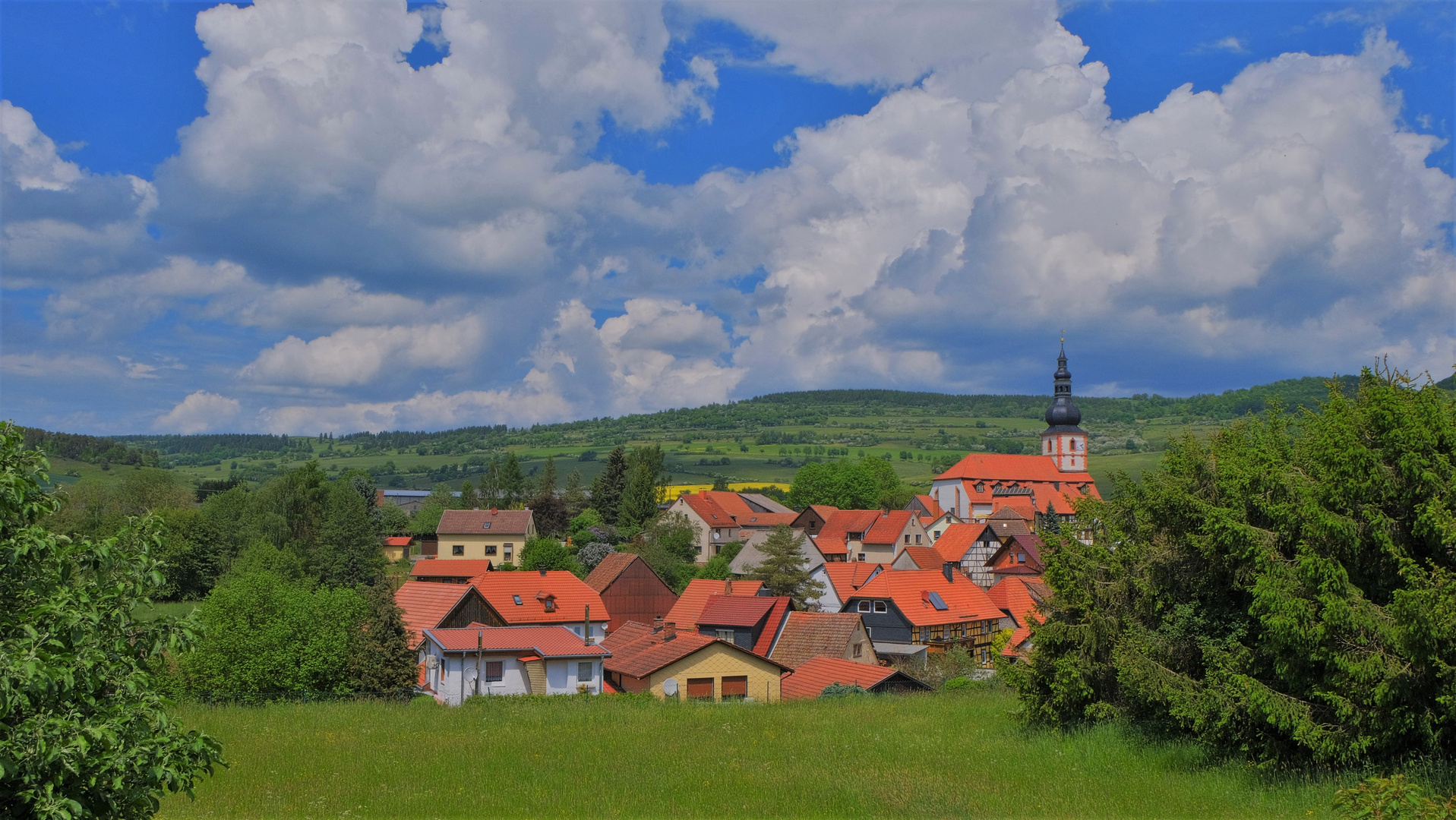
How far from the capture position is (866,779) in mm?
14719

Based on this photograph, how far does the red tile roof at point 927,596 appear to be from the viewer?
54.7m

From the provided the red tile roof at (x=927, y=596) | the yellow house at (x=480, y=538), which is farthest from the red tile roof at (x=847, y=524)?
the red tile roof at (x=927, y=596)

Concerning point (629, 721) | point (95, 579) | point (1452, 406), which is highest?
point (1452, 406)

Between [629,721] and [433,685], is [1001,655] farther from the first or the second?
[433,685]

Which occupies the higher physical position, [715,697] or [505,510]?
[505,510]

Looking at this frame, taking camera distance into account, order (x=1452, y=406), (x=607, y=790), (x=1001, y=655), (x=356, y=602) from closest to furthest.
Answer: (x=1452, y=406) → (x=607, y=790) → (x=1001, y=655) → (x=356, y=602)

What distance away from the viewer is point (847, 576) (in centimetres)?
6669

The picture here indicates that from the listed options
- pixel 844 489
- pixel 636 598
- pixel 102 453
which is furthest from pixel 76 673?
pixel 102 453

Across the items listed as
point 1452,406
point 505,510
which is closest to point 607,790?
point 1452,406

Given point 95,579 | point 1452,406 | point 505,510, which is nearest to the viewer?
point 95,579

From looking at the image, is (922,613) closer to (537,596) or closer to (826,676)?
(826,676)

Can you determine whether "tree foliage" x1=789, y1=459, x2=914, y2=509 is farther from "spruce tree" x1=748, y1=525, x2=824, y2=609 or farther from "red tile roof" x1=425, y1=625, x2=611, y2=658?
"red tile roof" x1=425, y1=625, x2=611, y2=658

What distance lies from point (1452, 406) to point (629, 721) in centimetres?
1765

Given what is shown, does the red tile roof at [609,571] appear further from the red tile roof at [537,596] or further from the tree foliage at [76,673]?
the tree foliage at [76,673]
